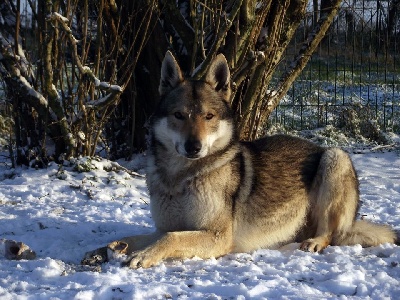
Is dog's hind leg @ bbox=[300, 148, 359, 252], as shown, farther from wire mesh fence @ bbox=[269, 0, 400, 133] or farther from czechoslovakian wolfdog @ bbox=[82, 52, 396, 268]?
wire mesh fence @ bbox=[269, 0, 400, 133]

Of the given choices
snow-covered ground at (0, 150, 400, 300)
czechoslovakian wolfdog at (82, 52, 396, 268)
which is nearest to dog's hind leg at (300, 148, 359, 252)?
czechoslovakian wolfdog at (82, 52, 396, 268)

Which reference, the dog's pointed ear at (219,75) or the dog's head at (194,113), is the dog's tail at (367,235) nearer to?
the dog's head at (194,113)

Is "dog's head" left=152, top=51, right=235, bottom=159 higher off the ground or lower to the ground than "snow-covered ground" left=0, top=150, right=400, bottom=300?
higher

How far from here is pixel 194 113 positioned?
423 cm

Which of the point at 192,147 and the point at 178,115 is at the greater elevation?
the point at 178,115

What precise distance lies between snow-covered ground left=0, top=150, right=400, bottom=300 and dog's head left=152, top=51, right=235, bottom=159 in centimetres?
83

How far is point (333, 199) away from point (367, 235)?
1.27 feet

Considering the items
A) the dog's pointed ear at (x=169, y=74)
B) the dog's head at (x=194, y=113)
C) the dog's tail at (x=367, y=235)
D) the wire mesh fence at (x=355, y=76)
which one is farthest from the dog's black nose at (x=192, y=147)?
the wire mesh fence at (x=355, y=76)

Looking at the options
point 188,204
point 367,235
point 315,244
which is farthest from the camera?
point 367,235

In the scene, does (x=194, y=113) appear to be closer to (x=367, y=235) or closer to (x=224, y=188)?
(x=224, y=188)

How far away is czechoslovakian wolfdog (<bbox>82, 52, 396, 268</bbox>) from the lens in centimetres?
414

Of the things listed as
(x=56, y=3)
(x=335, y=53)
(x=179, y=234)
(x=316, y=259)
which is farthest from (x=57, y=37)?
(x=335, y=53)

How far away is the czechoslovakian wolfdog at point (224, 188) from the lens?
414 cm

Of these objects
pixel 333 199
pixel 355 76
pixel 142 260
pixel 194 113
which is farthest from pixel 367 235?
pixel 355 76
